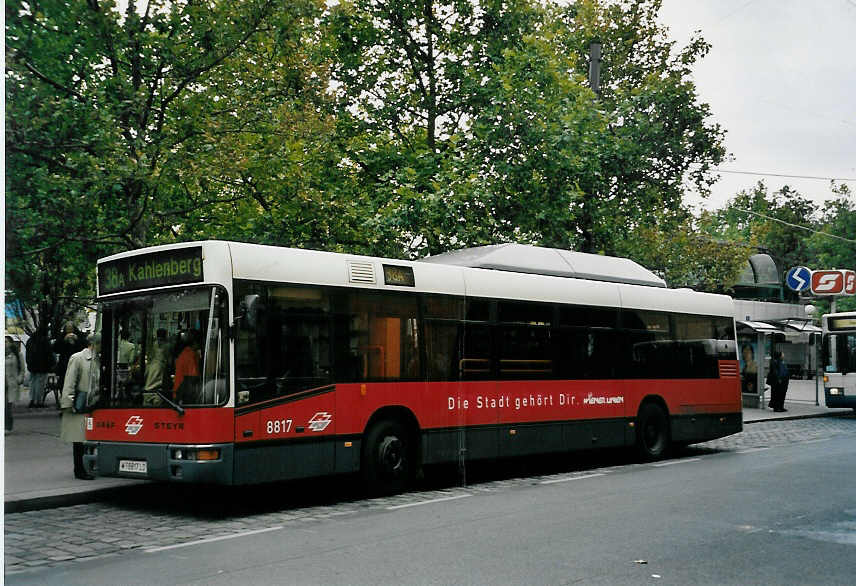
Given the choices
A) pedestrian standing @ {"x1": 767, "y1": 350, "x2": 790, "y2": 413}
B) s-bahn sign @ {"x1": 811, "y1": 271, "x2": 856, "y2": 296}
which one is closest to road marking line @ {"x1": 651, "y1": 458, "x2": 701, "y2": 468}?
pedestrian standing @ {"x1": 767, "y1": 350, "x2": 790, "y2": 413}

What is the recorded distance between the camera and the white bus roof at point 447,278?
10008 mm

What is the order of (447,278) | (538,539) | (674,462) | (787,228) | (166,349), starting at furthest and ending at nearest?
(787,228) < (674,462) < (447,278) < (166,349) < (538,539)

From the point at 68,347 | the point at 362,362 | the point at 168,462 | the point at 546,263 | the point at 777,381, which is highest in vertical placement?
the point at 546,263

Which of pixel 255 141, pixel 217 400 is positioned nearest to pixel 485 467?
pixel 217 400

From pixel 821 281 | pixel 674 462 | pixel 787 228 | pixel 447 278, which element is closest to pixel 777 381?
pixel 821 281

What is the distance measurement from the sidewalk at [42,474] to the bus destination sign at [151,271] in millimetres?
2309

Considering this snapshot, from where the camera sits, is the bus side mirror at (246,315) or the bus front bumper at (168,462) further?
the bus side mirror at (246,315)

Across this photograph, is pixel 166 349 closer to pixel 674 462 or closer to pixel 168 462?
pixel 168 462

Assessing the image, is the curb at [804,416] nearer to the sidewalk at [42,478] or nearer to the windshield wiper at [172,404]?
the sidewalk at [42,478]

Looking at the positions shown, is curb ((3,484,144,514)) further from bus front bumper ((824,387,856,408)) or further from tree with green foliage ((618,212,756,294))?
tree with green foliage ((618,212,756,294))

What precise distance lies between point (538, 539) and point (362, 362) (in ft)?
12.2

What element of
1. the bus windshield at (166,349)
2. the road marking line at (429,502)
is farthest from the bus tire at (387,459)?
the bus windshield at (166,349)

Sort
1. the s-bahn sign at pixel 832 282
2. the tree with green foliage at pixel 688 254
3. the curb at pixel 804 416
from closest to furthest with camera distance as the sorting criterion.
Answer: the curb at pixel 804 416 → the s-bahn sign at pixel 832 282 → the tree with green foliage at pixel 688 254

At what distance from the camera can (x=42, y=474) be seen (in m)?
12.2
